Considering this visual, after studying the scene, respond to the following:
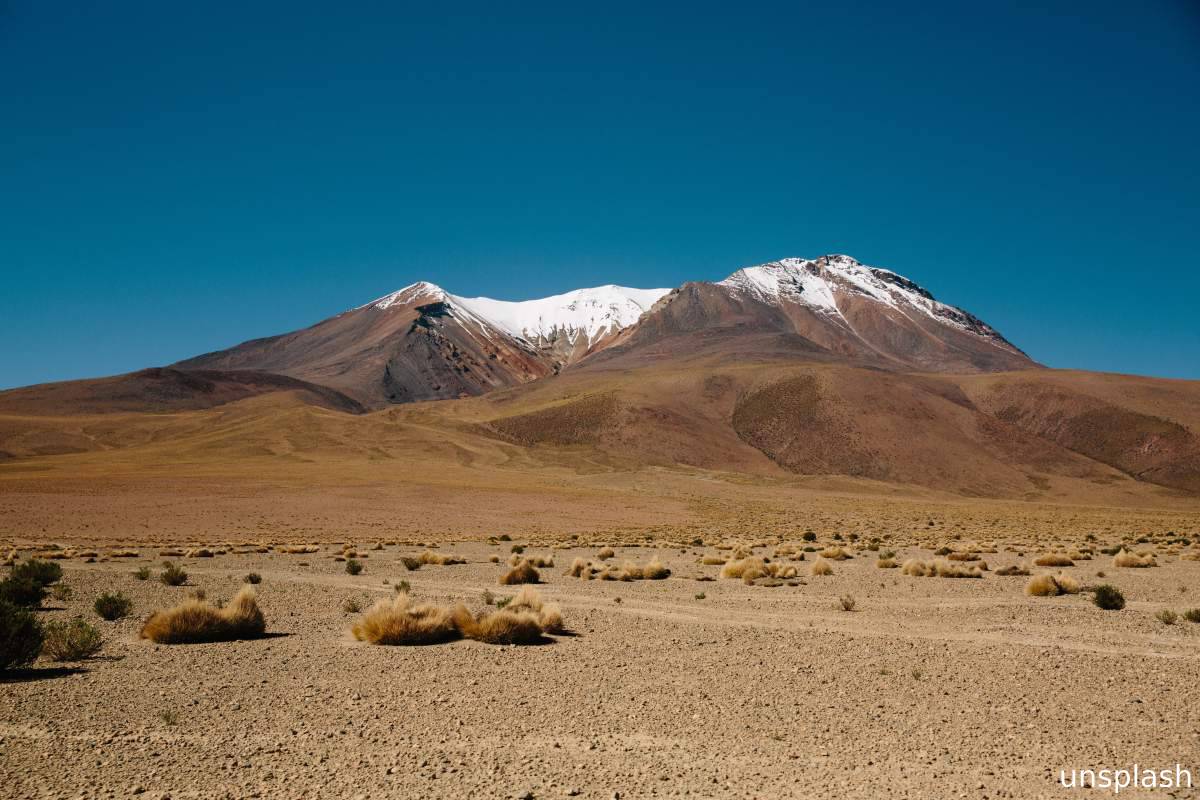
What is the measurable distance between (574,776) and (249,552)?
2905cm

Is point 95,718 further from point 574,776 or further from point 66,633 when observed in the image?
point 574,776

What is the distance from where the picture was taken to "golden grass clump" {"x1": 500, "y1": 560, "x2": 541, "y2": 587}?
23875 mm

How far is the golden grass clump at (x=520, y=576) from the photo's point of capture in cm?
2388

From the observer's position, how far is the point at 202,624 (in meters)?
13.8

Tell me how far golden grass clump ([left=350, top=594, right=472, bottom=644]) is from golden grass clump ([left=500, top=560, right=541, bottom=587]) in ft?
28.6

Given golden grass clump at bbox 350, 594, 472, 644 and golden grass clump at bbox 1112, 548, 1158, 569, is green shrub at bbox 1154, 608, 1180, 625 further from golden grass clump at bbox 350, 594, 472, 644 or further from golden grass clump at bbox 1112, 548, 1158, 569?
golden grass clump at bbox 350, 594, 472, 644

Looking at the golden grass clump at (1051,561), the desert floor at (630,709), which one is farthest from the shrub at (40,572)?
the golden grass clump at (1051,561)

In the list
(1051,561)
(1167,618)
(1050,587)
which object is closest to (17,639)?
(1167,618)

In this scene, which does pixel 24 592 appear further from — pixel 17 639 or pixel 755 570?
pixel 755 570

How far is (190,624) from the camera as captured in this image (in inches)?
538

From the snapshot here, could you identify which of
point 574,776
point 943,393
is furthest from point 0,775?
point 943,393

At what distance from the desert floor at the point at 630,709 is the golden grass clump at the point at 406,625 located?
1.12 ft

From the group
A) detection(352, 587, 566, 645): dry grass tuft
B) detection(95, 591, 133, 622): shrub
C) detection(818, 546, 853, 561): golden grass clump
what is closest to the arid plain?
detection(352, 587, 566, 645): dry grass tuft

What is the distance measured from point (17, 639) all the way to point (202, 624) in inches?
123
